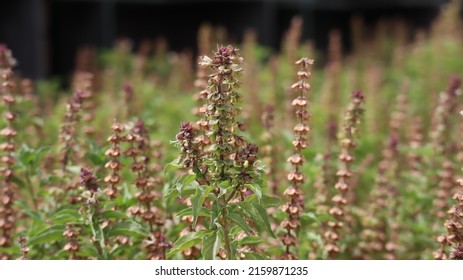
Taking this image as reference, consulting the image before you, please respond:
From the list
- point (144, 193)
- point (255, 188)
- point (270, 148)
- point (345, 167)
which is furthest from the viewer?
point (270, 148)

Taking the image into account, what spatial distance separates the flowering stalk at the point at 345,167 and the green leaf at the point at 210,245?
2.13ft

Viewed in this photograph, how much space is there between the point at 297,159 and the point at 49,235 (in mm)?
784

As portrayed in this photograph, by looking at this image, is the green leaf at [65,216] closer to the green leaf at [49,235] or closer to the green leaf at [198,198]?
the green leaf at [49,235]

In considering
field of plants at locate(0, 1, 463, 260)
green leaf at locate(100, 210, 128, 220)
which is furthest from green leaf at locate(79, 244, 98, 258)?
green leaf at locate(100, 210, 128, 220)

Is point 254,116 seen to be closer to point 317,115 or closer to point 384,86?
point 317,115

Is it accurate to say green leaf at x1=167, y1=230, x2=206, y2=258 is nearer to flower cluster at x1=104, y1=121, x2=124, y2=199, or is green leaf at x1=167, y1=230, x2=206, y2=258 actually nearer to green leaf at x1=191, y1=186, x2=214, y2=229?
green leaf at x1=191, y1=186, x2=214, y2=229

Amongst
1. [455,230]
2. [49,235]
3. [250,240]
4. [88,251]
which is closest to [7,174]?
[49,235]

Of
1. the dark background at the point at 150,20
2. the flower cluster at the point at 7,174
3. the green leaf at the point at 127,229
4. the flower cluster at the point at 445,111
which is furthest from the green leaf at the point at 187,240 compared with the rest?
the dark background at the point at 150,20

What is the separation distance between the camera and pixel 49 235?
2.30 m

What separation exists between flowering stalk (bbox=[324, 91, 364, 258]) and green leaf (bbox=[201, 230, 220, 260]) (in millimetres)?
649

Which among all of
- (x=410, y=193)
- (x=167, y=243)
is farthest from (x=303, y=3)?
(x=167, y=243)

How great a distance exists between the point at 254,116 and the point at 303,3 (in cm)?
517

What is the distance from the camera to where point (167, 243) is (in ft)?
7.64

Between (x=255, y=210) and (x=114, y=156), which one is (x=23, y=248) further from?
(x=255, y=210)
